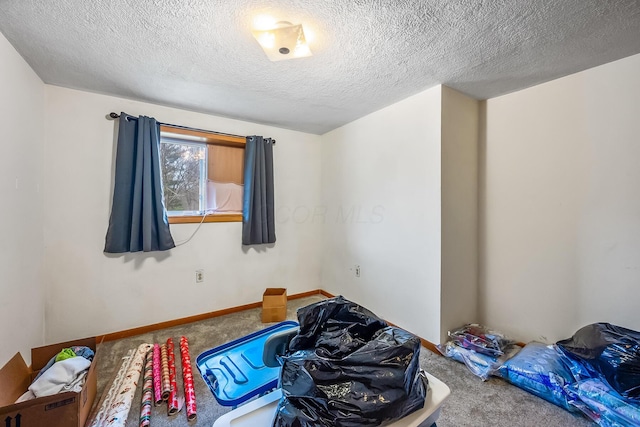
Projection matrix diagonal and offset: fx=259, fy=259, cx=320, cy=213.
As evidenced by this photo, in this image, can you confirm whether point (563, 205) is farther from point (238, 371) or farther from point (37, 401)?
point (37, 401)

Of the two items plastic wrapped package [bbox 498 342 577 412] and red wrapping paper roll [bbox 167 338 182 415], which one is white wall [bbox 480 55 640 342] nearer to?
plastic wrapped package [bbox 498 342 577 412]

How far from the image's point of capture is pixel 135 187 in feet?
7.54

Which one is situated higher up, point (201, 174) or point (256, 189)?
point (201, 174)

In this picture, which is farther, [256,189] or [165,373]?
[256,189]

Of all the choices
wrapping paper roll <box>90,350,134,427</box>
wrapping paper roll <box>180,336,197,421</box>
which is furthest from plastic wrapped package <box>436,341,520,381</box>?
wrapping paper roll <box>90,350,134,427</box>

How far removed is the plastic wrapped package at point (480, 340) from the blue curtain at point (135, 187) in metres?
2.77

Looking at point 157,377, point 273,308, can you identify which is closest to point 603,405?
point 273,308

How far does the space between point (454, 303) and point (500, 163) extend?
1.26 metres

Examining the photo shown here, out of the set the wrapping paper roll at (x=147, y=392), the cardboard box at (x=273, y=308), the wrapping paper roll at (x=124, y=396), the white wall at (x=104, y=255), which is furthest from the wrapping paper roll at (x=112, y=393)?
the cardboard box at (x=273, y=308)

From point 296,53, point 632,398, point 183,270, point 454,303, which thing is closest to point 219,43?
point 296,53

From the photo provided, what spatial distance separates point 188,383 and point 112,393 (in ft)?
1.46

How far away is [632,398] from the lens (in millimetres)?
1347

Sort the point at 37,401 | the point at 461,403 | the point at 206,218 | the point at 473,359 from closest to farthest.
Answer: the point at 37,401 → the point at 461,403 → the point at 473,359 → the point at 206,218

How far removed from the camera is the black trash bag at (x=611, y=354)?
1362mm
